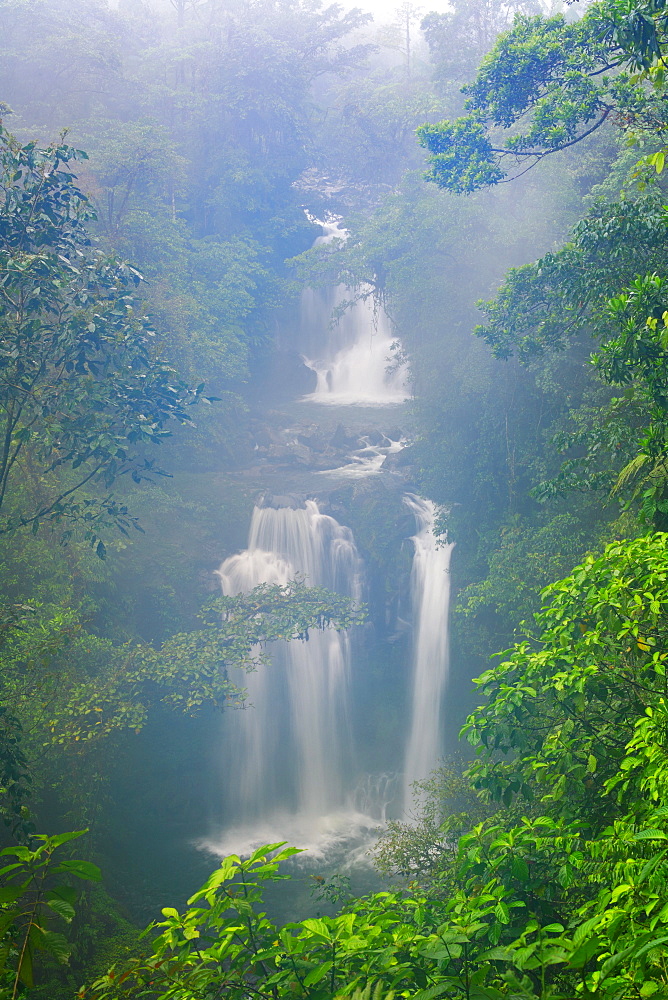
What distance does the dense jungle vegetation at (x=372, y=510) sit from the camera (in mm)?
2428

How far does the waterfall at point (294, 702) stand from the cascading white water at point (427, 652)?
138 centimetres

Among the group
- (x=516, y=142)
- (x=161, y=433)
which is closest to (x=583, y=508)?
(x=516, y=142)

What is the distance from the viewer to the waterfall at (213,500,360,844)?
13.2 metres

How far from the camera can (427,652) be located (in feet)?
46.0

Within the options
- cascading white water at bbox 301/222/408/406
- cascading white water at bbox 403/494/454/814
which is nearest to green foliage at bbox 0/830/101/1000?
cascading white water at bbox 403/494/454/814

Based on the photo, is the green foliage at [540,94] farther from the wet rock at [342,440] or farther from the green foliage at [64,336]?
the wet rock at [342,440]

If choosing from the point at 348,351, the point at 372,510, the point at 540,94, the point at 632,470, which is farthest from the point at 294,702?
the point at 348,351

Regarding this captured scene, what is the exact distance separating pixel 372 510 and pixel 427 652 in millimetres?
3434

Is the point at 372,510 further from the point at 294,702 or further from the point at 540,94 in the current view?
the point at 540,94

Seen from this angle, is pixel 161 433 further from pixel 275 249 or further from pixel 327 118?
pixel 327 118

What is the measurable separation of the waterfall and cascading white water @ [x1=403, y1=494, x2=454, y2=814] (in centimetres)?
138

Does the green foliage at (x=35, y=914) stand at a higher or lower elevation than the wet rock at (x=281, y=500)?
lower

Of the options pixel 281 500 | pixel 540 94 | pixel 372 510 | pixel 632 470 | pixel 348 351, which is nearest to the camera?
pixel 632 470

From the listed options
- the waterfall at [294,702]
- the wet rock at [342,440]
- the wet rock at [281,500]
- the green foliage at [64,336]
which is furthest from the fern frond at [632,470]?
the wet rock at [342,440]
